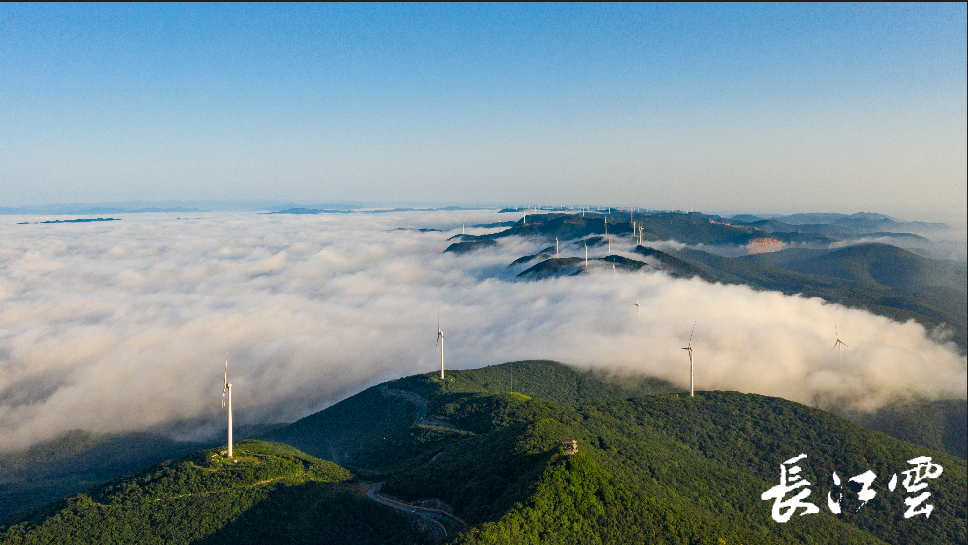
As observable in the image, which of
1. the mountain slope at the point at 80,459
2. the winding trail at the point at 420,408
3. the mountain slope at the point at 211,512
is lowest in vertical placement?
the mountain slope at the point at 80,459

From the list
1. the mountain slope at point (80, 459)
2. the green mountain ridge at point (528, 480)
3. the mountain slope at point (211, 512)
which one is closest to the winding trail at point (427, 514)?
the green mountain ridge at point (528, 480)

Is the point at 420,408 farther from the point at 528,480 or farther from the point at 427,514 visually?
the point at 528,480

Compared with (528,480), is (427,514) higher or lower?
lower

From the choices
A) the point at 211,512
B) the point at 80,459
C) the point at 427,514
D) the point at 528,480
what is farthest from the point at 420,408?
the point at 80,459

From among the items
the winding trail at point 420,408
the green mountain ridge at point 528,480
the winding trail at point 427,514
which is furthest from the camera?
the winding trail at point 420,408

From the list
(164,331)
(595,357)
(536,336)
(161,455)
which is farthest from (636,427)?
(164,331)

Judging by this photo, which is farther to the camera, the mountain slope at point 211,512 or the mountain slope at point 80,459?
the mountain slope at point 80,459

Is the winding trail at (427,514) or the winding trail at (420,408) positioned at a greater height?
the winding trail at (427,514)

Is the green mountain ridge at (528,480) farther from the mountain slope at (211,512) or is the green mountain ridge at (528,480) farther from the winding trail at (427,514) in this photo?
the winding trail at (427,514)

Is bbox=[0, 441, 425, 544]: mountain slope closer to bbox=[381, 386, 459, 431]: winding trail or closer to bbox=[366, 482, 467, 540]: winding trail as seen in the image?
bbox=[366, 482, 467, 540]: winding trail
